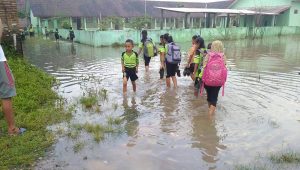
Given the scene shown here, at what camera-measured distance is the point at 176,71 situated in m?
8.59

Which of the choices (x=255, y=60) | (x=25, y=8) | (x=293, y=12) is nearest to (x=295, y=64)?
(x=255, y=60)

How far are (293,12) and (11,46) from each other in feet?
119

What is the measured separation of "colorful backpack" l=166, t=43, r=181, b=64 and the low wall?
46.1 ft

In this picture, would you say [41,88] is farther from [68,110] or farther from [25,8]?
[25,8]

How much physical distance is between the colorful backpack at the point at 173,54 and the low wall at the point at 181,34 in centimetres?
1404

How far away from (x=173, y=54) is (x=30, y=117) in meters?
A: 3.99

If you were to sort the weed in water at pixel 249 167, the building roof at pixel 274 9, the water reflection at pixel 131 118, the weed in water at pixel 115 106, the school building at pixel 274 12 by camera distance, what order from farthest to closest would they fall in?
the school building at pixel 274 12, the building roof at pixel 274 9, the weed in water at pixel 115 106, the water reflection at pixel 131 118, the weed in water at pixel 249 167

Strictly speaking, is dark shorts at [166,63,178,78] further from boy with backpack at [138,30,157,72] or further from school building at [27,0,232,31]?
school building at [27,0,232,31]

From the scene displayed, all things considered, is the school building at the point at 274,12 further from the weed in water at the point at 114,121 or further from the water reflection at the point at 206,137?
the weed in water at the point at 114,121

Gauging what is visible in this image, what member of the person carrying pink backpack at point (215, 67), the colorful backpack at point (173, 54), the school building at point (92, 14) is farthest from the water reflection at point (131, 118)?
the school building at point (92, 14)

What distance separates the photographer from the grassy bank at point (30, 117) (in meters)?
4.43

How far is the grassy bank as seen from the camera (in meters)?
4.43

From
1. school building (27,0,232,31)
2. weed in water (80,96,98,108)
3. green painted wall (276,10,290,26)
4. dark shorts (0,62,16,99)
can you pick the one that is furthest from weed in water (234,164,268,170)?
green painted wall (276,10,290,26)

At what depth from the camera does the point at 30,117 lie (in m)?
5.96
